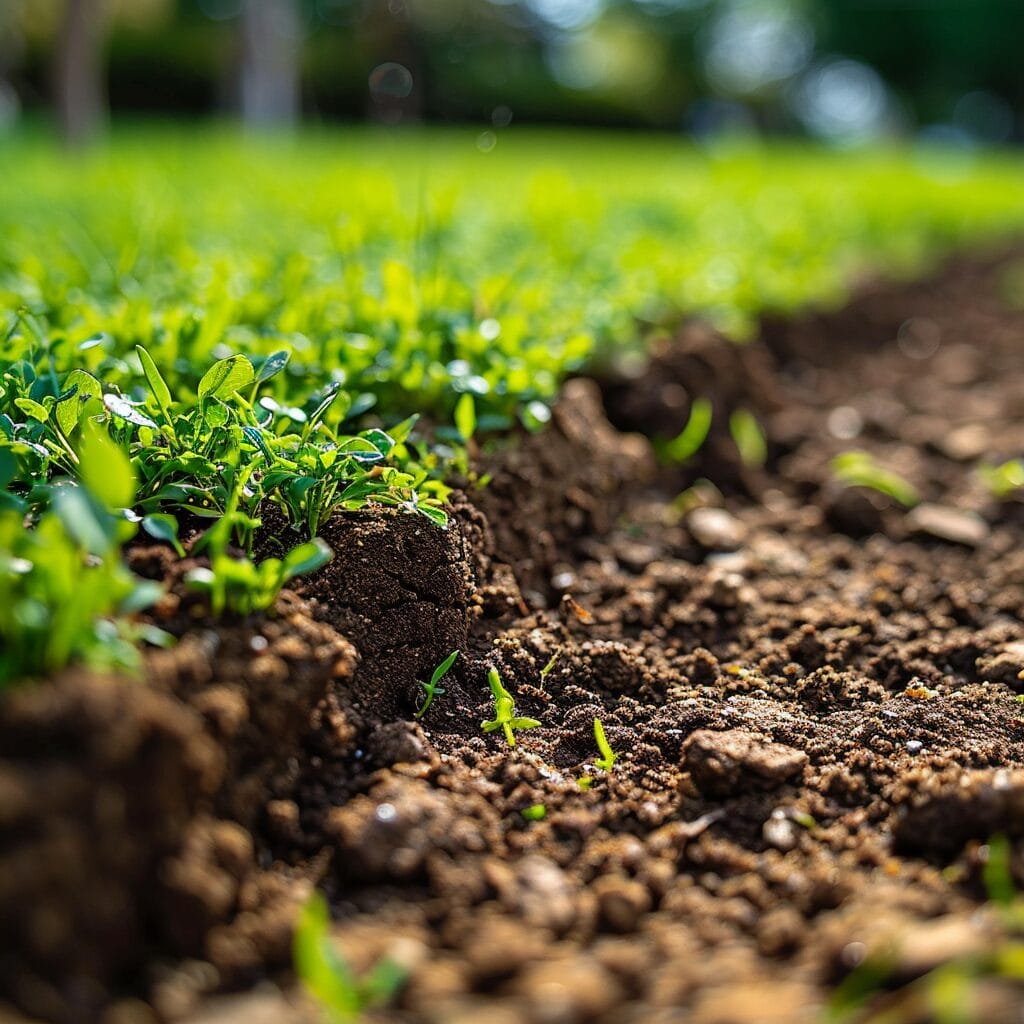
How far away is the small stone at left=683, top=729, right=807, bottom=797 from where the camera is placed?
1581mm

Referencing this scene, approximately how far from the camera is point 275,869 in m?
1.35

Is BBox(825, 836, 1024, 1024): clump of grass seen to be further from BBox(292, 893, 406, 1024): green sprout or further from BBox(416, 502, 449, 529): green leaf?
BBox(416, 502, 449, 529): green leaf

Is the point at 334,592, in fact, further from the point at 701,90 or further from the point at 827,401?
the point at 701,90

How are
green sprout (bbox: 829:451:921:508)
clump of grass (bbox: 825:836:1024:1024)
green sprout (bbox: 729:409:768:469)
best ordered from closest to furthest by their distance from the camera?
clump of grass (bbox: 825:836:1024:1024) < green sprout (bbox: 829:451:921:508) < green sprout (bbox: 729:409:768:469)

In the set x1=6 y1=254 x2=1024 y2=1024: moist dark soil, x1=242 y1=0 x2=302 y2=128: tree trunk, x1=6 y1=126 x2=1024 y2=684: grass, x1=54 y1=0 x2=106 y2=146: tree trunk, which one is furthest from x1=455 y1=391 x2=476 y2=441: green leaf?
x1=242 y1=0 x2=302 y2=128: tree trunk

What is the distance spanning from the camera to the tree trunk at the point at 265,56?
12.6 meters

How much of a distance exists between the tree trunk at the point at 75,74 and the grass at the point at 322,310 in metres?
1.29

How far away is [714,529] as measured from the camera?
2.50 meters

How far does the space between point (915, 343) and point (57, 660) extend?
4.52 meters

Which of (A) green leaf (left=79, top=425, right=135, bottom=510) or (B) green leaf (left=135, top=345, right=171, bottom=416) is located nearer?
(A) green leaf (left=79, top=425, right=135, bottom=510)

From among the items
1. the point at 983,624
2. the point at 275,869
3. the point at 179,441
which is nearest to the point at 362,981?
the point at 275,869

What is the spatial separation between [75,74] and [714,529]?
25.1 ft

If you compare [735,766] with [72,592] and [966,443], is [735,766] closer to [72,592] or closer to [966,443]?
[72,592]

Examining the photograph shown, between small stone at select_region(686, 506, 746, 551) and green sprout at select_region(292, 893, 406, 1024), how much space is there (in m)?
1.52
